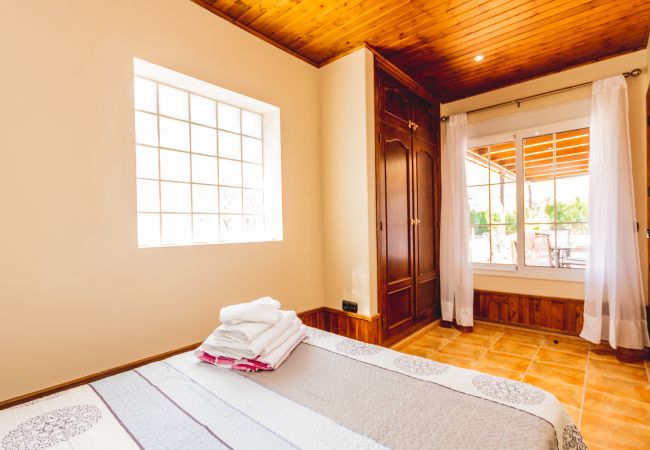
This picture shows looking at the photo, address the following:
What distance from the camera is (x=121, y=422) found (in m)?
0.96

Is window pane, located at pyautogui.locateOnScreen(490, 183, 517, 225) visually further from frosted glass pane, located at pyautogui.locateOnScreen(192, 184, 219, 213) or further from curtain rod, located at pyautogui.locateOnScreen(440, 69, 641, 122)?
frosted glass pane, located at pyautogui.locateOnScreen(192, 184, 219, 213)

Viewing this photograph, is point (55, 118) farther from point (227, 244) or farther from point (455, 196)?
point (455, 196)

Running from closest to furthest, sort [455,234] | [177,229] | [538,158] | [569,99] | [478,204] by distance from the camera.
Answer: [177,229] < [569,99] < [538,158] < [455,234] < [478,204]

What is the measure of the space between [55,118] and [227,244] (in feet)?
3.70

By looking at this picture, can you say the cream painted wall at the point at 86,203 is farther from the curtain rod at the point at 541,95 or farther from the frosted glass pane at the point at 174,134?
the curtain rod at the point at 541,95

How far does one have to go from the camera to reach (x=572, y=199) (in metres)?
3.24

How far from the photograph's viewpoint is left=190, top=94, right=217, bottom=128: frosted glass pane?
2.29 m

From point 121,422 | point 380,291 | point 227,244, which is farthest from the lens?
point 380,291

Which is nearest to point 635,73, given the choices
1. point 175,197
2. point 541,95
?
point 541,95

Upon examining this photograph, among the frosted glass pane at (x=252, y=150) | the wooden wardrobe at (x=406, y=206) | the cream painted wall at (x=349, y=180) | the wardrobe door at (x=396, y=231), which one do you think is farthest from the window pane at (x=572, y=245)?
the frosted glass pane at (x=252, y=150)

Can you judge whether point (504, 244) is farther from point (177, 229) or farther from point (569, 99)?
point (177, 229)

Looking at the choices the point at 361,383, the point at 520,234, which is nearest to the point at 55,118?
the point at 361,383

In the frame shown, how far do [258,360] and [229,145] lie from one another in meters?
1.72

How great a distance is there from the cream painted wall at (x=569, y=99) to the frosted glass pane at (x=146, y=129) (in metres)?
3.24
